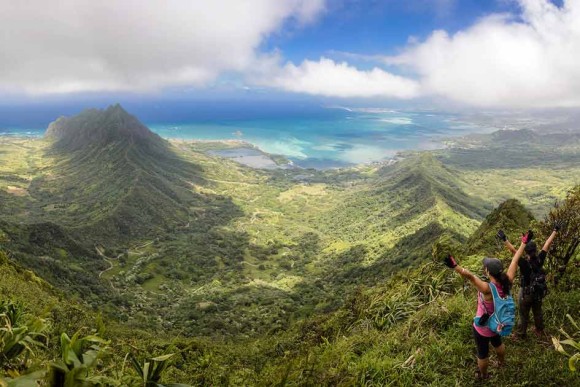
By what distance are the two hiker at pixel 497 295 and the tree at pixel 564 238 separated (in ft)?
7.29

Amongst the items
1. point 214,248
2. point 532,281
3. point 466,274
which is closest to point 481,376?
point 532,281

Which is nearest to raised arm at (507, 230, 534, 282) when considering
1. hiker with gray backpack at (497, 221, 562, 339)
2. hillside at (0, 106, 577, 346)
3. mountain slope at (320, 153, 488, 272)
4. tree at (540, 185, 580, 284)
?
hiker with gray backpack at (497, 221, 562, 339)

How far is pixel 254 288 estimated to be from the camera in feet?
310

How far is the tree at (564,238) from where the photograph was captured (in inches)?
413

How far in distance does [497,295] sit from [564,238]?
16.7 ft

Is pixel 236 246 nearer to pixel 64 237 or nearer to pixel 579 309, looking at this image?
pixel 64 237

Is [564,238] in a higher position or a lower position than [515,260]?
lower

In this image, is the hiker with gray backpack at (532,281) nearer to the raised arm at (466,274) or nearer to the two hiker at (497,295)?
the two hiker at (497,295)

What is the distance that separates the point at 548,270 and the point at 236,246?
137056 millimetres

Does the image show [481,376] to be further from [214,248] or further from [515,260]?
[214,248]

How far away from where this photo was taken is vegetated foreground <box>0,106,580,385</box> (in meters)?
8.80

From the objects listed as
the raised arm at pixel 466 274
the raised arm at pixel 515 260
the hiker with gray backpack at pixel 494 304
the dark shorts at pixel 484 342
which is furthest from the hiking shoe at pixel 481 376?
the raised arm at pixel 515 260

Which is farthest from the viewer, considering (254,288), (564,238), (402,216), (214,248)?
(402,216)

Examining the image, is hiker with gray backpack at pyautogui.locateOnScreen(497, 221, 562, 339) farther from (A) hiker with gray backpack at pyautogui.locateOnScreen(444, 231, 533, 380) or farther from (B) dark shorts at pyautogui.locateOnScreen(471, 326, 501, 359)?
(B) dark shorts at pyautogui.locateOnScreen(471, 326, 501, 359)
